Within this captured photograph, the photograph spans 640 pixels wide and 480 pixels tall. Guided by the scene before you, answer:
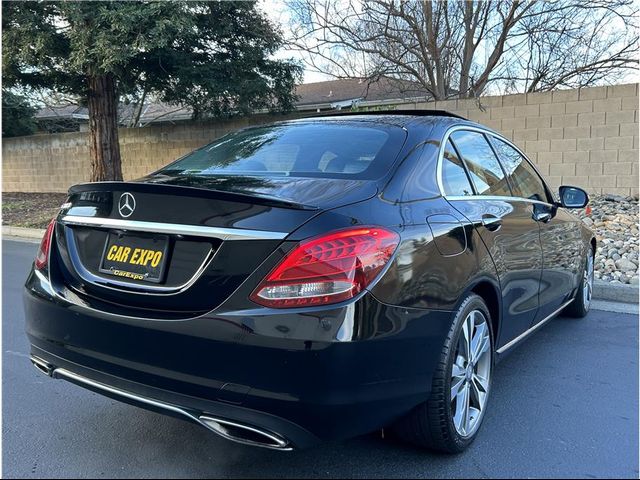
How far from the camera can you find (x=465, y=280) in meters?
2.49

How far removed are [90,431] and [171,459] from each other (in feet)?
1.96

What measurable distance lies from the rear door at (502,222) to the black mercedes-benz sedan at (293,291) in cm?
3

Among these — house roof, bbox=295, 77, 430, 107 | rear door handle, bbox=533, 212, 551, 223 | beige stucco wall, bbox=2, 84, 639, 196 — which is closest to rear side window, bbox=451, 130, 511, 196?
rear door handle, bbox=533, 212, 551, 223

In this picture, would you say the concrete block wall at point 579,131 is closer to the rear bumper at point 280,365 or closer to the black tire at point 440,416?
the black tire at point 440,416

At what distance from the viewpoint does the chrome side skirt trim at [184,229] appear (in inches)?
78.9

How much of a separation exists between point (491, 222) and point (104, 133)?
11.7 metres

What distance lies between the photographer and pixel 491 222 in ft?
9.54

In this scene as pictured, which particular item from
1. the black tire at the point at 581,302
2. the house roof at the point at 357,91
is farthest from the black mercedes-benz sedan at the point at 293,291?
the house roof at the point at 357,91

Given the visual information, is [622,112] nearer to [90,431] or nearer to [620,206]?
[620,206]

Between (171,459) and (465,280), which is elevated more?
(465,280)

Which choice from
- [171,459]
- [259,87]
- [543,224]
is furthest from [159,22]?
[171,459]

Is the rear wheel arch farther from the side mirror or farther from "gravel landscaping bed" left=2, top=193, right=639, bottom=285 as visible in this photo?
"gravel landscaping bed" left=2, top=193, right=639, bottom=285

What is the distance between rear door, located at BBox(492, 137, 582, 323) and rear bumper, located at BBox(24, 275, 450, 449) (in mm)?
1755

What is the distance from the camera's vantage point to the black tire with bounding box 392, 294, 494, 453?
91.4 inches
